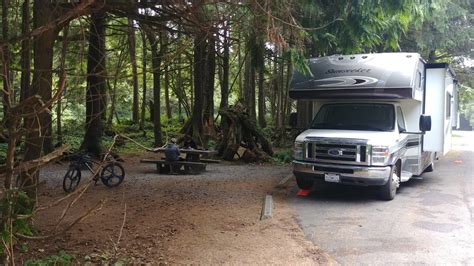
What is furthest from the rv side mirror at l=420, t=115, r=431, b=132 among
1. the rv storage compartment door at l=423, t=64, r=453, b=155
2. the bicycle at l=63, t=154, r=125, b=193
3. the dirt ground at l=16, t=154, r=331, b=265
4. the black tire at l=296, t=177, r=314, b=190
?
the bicycle at l=63, t=154, r=125, b=193

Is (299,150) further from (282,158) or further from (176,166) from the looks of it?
(282,158)

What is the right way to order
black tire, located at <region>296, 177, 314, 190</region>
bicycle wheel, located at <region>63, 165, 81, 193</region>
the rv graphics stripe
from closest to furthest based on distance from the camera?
bicycle wheel, located at <region>63, 165, 81, 193</region> < the rv graphics stripe < black tire, located at <region>296, 177, 314, 190</region>

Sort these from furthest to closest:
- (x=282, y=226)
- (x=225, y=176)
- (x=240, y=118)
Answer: (x=240, y=118), (x=225, y=176), (x=282, y=226)

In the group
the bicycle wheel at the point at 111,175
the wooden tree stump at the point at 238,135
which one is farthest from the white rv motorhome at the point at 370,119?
the wooden tree stump at the point at 238,135

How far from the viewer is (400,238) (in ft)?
24.5

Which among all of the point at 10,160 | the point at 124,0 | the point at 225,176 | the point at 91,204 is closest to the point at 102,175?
the point at 91,204

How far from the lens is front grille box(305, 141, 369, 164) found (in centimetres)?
995

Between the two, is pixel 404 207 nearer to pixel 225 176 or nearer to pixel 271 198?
pixel 271 198

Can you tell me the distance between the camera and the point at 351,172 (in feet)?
33.1

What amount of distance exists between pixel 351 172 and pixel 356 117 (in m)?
1.78

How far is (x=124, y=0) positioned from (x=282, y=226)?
466 centimetres

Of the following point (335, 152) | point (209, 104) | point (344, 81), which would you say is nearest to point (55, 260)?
point (335, 152)

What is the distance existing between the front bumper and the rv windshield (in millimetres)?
1260

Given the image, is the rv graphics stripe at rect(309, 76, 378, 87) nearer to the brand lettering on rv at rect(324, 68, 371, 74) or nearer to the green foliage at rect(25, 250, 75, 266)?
the brand lettering on rv at rect(324, 68, 371, 74)
